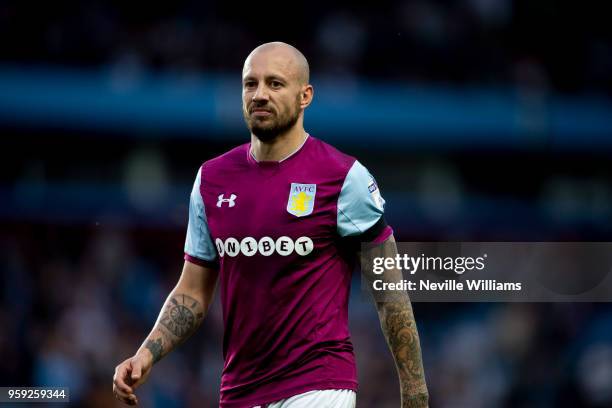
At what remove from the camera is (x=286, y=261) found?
15.3ft

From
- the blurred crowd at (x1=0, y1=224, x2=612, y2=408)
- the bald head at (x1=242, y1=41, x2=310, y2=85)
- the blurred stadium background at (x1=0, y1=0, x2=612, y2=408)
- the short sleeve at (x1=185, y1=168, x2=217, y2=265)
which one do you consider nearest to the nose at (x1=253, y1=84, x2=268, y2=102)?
the bald head at (x1=242, y1=41, x2=310, y2=85)

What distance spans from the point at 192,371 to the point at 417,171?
5951 millimetres

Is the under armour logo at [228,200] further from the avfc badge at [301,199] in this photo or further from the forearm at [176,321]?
the forearm at [176,321]

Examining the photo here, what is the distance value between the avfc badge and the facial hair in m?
0.24

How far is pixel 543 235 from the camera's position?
14531mm

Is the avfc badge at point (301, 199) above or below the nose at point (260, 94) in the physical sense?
below

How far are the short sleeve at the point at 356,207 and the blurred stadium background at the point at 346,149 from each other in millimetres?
6084

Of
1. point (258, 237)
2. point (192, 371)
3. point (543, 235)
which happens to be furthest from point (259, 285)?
point (543, 235)

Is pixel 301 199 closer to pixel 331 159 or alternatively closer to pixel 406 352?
pixel 331 159

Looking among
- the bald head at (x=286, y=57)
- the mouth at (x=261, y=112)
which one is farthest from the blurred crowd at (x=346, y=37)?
the mouth at (x=261, y=112)

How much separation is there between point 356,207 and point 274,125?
48 cm

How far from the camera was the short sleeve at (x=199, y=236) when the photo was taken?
16.3 feet

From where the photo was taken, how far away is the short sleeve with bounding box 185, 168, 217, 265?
4.98 m

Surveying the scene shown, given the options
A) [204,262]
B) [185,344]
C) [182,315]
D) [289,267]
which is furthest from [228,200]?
[185,344]
